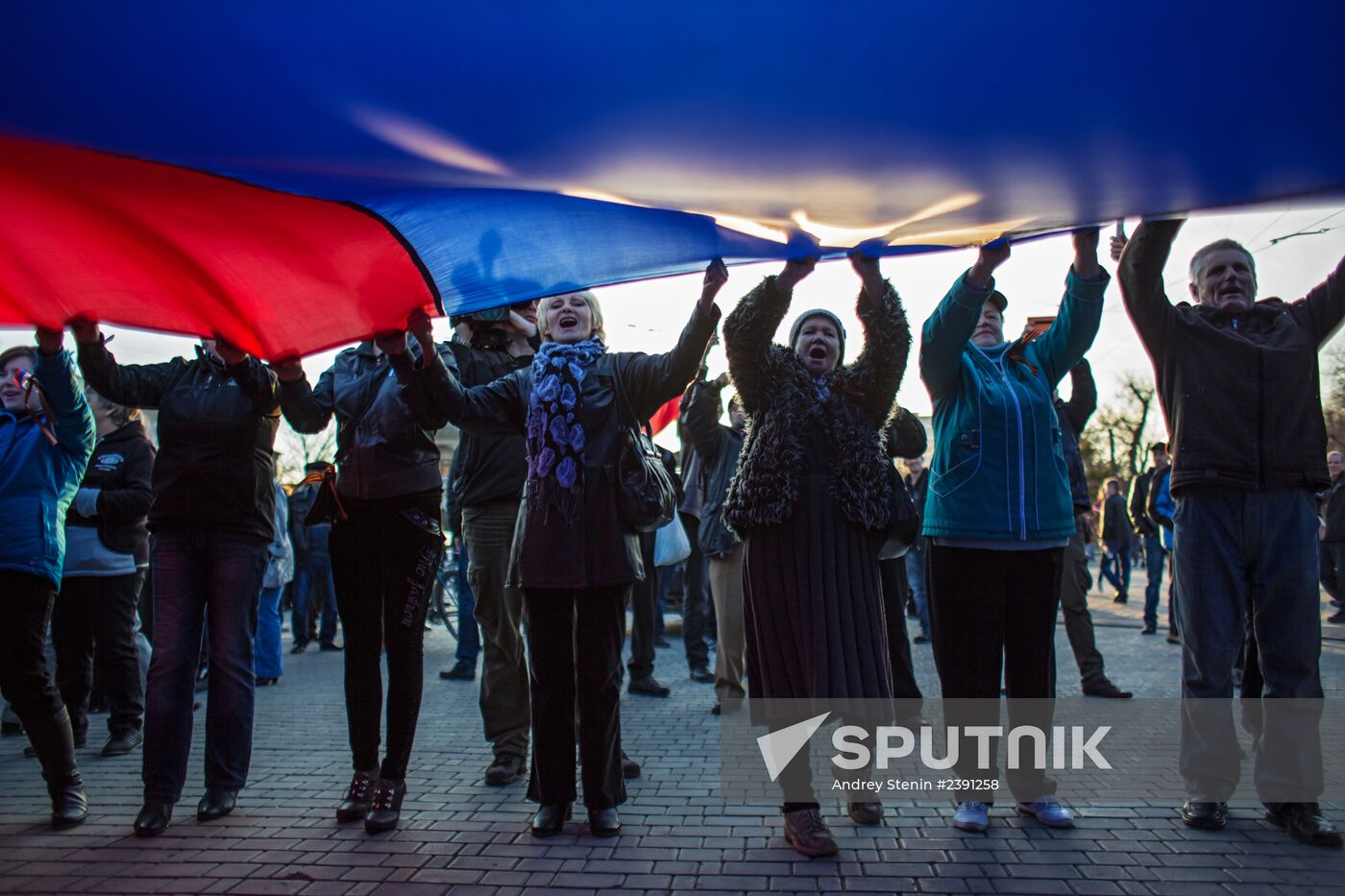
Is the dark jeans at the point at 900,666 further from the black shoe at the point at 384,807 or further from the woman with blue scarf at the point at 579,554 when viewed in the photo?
the black shoe at the point at 384,807

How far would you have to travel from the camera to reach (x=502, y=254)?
3.49 metres

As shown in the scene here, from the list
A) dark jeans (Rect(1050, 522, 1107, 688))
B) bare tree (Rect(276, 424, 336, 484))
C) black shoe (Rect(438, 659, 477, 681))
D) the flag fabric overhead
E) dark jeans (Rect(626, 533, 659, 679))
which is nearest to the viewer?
the flag fabric overhead

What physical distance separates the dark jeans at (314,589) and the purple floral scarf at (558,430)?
7.83m

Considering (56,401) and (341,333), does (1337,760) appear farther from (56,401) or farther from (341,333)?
(56,401)

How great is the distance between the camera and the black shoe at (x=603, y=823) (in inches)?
148

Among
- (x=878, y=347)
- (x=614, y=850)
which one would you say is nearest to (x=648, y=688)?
(x=614, y=850)

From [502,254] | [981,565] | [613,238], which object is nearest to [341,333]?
[502,254]

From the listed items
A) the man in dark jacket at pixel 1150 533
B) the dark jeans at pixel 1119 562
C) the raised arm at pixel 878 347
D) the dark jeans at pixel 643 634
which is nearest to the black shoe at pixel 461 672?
the dark jeans at pixel 643 634

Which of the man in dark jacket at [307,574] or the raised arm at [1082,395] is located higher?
the raised arm at [1082,395]

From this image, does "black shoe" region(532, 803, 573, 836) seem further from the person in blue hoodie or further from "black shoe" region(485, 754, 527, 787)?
the person in blue hoodie

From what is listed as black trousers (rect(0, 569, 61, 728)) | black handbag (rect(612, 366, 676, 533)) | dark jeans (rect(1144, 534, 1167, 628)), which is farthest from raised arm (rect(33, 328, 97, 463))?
dark jeans (rect(1144, 534, 1167, 628))

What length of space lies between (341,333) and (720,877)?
8.10 feet

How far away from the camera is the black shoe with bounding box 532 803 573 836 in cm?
377

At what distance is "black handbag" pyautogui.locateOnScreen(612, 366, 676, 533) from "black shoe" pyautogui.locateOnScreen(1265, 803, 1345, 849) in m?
2.53
